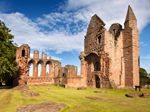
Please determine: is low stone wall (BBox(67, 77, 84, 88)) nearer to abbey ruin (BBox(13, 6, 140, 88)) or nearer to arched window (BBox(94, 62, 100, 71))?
abbey ruin (BBox(13, 6, 140, 88))

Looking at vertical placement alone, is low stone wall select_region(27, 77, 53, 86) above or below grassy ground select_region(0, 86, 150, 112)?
below

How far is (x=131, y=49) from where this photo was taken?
16.0 m

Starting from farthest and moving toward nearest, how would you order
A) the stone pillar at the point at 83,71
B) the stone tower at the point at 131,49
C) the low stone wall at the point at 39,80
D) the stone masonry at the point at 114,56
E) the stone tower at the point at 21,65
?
the low stone wall at the point at 39,80, the stone tower at the point at 21,65, the stone pillar at the point at 83,71, the stone tower at the point at 131,49, the stone masonry at the point at 114,56

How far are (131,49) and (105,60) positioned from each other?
3.94 metres

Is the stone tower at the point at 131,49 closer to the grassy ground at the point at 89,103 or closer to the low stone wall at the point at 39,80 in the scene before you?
the grassy ground at the point at 89,103

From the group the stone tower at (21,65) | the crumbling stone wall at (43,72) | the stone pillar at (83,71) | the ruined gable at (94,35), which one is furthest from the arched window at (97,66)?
the stone tower at (21,65)

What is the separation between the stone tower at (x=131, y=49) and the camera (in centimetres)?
1552

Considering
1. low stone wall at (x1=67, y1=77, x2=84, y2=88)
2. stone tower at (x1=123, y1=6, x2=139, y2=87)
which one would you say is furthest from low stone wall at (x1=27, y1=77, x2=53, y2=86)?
stone tower at (x1=123, y1=6, x2=139, y2=87)

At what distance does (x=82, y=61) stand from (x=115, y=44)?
18.1 feet

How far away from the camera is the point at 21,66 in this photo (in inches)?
778

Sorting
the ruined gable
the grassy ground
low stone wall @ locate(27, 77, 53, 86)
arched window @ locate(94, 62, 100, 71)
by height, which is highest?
the ruined gable

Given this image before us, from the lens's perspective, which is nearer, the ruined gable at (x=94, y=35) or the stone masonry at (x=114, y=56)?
the stone masonry at (x=114, y=56)

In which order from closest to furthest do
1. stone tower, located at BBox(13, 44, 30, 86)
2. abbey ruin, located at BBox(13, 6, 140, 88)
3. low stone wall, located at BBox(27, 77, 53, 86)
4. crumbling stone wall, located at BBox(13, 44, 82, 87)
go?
abbey ruin, located at BBox(13, 6, 140, 88), crumbling stone wall, located at BBox(13, 44, 82, 87), stone tower, located at BBox(13, 44, 30, 86), low stone wall, located at BBox(27, 77, 53, 86)

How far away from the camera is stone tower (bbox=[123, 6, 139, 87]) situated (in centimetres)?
1552
